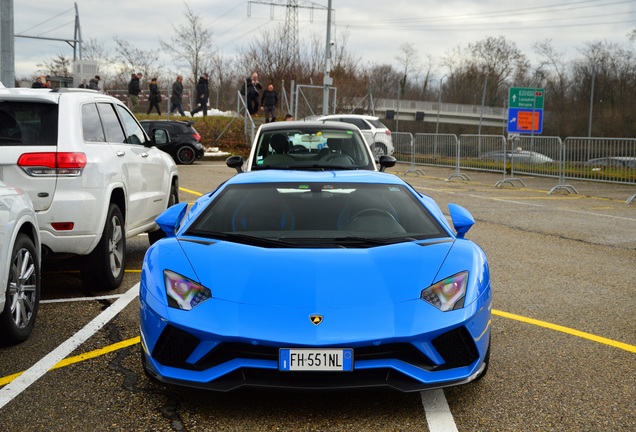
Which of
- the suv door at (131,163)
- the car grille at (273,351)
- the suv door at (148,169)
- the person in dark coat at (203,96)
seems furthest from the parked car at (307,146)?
the person in dark coat at (203,96)

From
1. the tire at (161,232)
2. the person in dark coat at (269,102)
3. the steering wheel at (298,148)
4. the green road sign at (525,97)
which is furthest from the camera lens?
the person in dark coat at (269,102)

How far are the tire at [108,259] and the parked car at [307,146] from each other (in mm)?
2767

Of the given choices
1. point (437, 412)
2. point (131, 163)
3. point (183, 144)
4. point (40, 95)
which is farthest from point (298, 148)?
point (183, 144)

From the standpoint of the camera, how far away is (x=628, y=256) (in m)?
9.43

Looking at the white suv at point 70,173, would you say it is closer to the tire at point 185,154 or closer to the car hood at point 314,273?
the car hood at point 314,273

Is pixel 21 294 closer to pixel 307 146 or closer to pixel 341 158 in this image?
pixel 341 158

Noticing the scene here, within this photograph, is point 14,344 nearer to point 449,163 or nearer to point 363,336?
point 363,336

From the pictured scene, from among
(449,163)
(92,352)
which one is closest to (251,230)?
(92,352)

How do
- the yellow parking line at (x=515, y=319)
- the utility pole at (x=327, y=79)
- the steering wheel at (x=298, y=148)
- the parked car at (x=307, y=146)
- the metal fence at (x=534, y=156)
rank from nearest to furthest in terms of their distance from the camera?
1. the yellow parking line at (x=515, y=319)
2. the parked car at (x=307, y=146)
3. the steering wheel at (x=298, y=148)
4. the metal fence at (x=534, y=156)
5. the utility pole at (x=327, y=79)

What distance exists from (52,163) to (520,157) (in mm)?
18694

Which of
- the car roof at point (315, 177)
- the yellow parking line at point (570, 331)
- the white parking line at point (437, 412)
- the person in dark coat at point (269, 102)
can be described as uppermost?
the person in dark coat at point (269, 102)

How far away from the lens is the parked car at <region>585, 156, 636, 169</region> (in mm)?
18750

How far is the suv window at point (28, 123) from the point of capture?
6.14 meters

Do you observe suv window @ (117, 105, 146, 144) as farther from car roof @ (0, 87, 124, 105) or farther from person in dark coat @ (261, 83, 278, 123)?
person in dark coat @ (261, 83, 278, 123)
